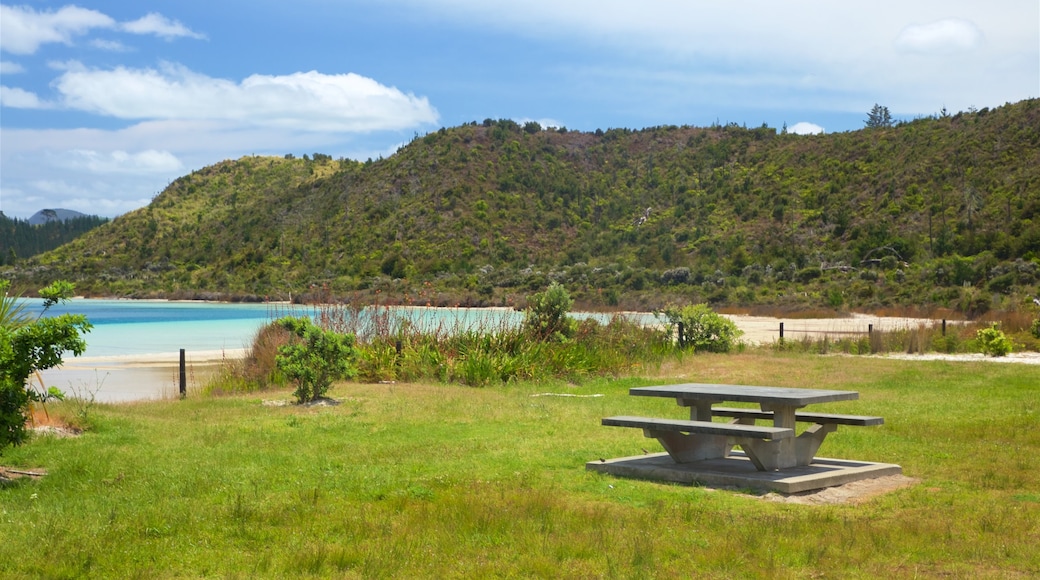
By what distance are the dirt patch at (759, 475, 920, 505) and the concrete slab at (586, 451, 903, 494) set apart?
0.17ft

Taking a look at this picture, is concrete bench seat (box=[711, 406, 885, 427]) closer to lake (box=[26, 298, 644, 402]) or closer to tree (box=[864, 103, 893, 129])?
lake (box=[26, 298, 644, 402])

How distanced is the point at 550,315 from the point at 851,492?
12118mm

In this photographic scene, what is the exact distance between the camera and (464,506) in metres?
6.59

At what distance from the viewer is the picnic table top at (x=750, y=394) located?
779cm

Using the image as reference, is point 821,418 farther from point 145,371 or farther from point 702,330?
point 145,371

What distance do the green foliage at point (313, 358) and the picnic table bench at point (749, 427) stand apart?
623 centimetres

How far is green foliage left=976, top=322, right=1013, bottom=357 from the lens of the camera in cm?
2277

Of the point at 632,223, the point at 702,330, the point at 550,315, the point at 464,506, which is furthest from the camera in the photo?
the point at 632,223

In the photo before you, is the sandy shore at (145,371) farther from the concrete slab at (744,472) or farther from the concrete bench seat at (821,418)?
the concrete bench seat at (821,418)

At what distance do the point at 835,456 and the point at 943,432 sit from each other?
2149mm

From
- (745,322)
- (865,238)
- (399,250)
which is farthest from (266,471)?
(399,250)

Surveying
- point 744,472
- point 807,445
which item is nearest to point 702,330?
point 807,445

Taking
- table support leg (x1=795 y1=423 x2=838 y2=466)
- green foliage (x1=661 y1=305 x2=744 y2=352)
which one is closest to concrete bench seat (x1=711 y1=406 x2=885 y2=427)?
table support leg (x1=795 y1=423 x2=838 y2=466)

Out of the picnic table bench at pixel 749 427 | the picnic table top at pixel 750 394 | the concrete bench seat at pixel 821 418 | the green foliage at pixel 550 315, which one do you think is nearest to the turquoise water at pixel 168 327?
the green foliage at pixel 550 315
